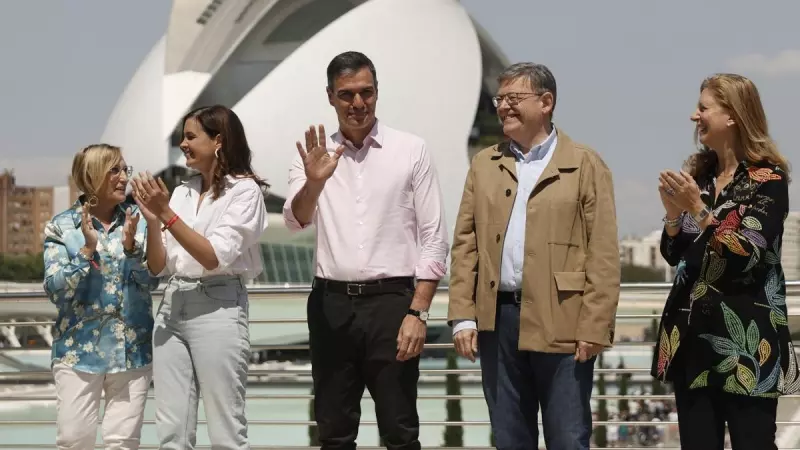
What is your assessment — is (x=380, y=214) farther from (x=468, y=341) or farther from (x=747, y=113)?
(x=747, y=113)

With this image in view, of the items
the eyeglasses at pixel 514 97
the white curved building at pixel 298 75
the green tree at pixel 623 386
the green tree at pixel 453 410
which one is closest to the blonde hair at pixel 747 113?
the eyeglasses at pixel 514 97

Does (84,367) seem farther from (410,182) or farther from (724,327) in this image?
(724,327)

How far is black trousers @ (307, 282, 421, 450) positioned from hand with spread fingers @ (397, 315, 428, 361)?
0.06m

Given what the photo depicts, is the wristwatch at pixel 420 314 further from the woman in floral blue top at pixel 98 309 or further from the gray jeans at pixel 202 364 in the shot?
the woman in floral blue top at pixel 98 309

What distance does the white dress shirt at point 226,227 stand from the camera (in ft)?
10.5

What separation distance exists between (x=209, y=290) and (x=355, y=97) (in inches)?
27.3

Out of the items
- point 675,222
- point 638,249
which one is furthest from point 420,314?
point 638,249

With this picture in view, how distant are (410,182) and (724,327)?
0.97m

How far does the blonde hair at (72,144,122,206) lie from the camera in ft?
11.8

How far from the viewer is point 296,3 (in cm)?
2347

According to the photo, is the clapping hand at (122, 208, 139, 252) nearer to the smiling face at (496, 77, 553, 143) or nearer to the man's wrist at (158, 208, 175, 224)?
the man's wrist at (158, 208, 175, 224)

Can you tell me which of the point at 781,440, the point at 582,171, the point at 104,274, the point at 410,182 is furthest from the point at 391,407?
the point at 781,440

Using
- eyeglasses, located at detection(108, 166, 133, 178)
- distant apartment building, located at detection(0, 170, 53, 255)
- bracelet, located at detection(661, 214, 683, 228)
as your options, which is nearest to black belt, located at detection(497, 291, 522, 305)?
bracelet, located at detection(661, 214, 683, 228)

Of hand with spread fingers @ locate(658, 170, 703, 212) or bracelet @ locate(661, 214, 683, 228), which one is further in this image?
bracelet @ locate(661, 214, 683, 228)
